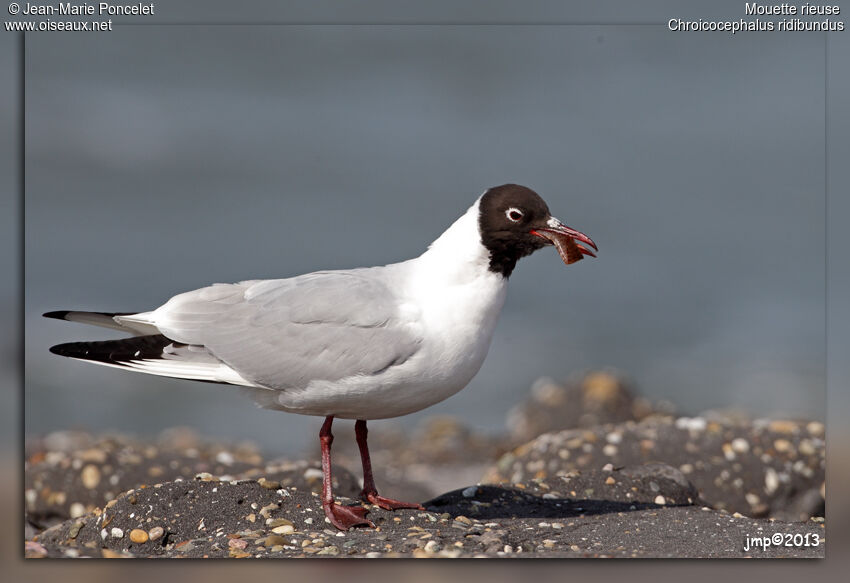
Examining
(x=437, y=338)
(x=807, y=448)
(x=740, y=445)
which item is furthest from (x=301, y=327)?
(x=807, y=448)

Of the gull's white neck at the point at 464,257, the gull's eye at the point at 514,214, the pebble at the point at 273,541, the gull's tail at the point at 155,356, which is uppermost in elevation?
the gull's eye at the point at 514,214

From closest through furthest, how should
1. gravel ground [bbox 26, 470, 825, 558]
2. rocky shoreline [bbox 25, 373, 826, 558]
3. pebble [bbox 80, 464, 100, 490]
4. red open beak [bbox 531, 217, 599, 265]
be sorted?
1. gravel ground [bbox 26, 470, 825, 558]
2. rocky shoreline [bbox 25, 373, 826, 558]
3. red open beak [bbox 531, 217, 599, 265]
4. pebble [bbox 80, 464, 100, 490]

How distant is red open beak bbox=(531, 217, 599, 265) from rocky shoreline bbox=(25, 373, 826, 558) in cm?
167

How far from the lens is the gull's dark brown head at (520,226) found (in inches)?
243

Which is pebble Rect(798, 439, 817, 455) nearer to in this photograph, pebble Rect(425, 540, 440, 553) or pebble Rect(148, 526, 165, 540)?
pebble Rect(425, 540, 440, 553)

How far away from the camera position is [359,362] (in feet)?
19.6

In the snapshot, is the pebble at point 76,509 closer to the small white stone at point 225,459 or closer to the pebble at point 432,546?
the small white stone at point 225,459

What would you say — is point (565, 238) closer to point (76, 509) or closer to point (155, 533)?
point (155, 533)

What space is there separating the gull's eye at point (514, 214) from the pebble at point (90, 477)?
3.88m

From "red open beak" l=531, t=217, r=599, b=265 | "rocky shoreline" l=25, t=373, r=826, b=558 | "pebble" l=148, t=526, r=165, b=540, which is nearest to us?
"rocky shoreline" l=25, t=373, r=826, b=558

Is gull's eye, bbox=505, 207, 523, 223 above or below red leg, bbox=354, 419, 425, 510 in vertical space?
above

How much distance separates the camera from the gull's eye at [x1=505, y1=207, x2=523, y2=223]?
243 inches

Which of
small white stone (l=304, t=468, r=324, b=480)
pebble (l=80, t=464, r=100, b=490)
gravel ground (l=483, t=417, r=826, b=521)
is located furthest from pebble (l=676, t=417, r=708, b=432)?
pebble (l=80, t=464, r=100, b=490)

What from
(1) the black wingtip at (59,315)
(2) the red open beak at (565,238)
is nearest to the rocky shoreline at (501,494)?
(1) the black wingtip at (59,315)
